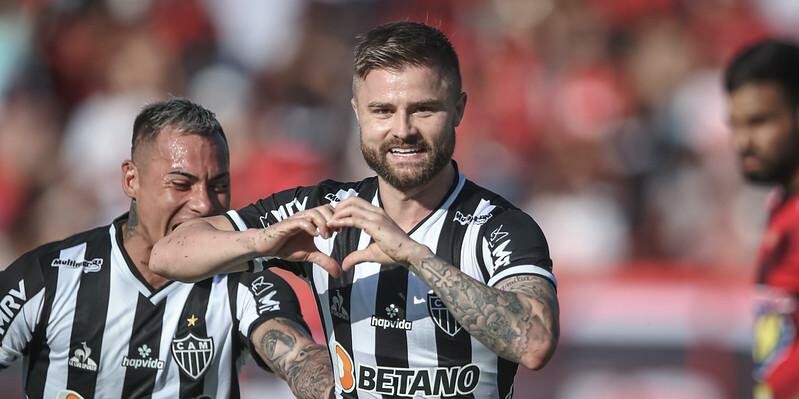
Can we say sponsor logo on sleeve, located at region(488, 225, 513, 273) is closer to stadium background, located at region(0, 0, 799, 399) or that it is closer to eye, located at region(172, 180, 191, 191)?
eye, located at region(172, 180, 191, 191)

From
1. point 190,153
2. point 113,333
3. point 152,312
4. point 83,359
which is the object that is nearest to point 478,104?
point 190,153

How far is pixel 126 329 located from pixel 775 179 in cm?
285

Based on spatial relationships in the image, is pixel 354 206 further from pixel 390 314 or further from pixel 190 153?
pixel 190 153

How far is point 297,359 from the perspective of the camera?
4895mm

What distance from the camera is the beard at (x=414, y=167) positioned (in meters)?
4.24

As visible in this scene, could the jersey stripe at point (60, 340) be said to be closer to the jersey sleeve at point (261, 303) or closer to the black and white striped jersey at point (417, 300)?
the jersey sleeve at point (261, 303)

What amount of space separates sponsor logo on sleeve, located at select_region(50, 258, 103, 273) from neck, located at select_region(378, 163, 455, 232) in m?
1.56

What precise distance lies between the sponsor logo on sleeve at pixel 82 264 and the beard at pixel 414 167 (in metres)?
1.65

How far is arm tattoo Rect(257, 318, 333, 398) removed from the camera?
15.5 feet

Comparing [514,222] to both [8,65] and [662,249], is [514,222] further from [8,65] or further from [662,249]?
[8,65]

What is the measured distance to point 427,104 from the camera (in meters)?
4.25

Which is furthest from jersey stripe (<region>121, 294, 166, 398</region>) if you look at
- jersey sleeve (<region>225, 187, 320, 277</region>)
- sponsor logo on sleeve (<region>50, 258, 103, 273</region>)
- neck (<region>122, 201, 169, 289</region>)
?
jersey sleeve (<region>225, 187, 320, 277</region>)

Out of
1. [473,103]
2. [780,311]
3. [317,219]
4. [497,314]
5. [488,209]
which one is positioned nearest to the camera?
[497,314]

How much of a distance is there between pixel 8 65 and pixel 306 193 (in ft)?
23.0
